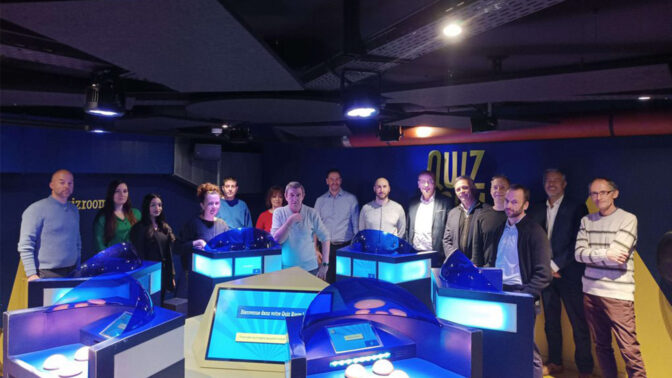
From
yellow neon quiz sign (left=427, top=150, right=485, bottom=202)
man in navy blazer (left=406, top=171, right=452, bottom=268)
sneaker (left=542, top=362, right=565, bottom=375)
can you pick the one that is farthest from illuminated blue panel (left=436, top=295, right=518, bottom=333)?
yellow neon quiz sign (left=427, top=150, right=485, bottom=202)

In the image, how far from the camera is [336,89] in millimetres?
4574

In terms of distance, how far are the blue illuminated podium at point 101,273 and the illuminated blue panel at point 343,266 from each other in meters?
1.60

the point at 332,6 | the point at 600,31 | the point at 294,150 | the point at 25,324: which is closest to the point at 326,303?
the point at 25,324

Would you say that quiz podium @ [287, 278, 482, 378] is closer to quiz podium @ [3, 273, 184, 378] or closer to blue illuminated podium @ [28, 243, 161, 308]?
quiz podium @ [3, 273, 184, 378]

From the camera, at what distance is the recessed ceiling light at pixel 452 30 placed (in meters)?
2.38

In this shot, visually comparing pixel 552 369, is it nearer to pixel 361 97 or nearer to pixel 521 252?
pixel 521 252

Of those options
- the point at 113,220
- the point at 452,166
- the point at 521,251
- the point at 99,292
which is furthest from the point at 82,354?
the point at 452,166

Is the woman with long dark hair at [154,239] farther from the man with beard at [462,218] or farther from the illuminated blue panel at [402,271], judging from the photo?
the man with beard at [462,218]

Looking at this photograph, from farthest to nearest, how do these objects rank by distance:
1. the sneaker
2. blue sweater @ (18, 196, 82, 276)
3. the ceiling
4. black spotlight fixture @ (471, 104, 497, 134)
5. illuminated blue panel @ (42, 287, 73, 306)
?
1. black spotlight fixture @ (471, 104, 497, 134)
2. the sneaker
3. blue sweater @ (18, 196, 82, 276)
4. illuminated blue panel @ (42, 287, 73, 306)
5. the ceiling

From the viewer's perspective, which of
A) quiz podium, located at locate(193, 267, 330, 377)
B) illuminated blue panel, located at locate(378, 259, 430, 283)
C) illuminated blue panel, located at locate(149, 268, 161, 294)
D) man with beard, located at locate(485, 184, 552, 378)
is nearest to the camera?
quiz podium, located at locate(193, 267, 330, 377)

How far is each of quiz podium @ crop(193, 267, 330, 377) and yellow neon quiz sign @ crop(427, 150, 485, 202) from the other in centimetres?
411

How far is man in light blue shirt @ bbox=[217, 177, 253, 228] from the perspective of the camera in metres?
6.01

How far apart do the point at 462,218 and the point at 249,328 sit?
330 cm

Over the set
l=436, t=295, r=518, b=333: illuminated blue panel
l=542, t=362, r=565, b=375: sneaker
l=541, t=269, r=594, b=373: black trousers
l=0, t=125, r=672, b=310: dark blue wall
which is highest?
l=0, t=125, r=672, b=310: dark blue wall
